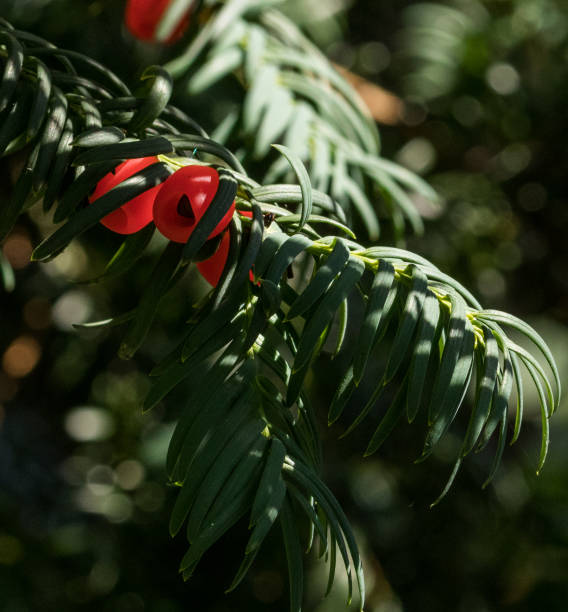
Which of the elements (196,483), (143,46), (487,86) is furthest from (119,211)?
(487,86)

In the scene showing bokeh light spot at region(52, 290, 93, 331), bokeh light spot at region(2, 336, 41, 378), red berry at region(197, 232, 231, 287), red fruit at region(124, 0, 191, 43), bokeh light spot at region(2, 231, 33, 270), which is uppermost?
red berry at region(197, 232, 231, 287)

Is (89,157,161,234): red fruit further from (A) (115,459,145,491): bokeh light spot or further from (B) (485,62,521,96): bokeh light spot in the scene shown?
(B) (485,62,521,96): bokeh light spot

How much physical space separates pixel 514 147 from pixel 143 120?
3.05 feet

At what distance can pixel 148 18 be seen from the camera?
1.97 feet

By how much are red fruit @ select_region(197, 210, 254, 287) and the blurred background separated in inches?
18.2

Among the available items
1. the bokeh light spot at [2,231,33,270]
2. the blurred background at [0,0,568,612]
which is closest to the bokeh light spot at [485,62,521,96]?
the blurred background at [0,0,568,612]

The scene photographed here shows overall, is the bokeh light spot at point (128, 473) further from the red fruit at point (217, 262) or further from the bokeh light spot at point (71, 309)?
the red fruit at point (217, 262)

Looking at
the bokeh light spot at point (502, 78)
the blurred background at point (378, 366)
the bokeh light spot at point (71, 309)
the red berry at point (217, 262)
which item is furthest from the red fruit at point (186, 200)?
the bokeh light spot at point (502, 78)

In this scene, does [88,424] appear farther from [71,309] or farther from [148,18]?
[148,18]

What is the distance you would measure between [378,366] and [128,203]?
0.68 meters

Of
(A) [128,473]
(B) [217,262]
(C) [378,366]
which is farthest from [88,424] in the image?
(B) [217,262]

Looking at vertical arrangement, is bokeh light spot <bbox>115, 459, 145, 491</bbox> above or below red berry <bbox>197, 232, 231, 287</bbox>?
below

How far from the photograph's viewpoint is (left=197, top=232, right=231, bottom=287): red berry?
315 millimetres

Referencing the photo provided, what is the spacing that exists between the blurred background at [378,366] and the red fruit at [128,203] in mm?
450
